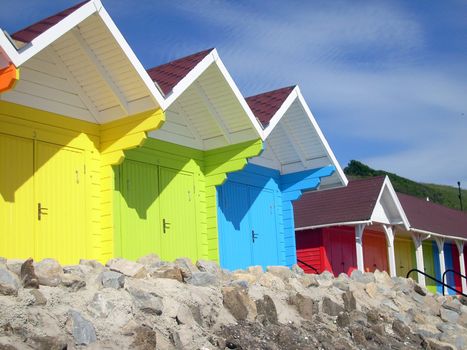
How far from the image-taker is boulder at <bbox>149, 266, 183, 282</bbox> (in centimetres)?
955

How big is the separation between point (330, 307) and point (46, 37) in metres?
5.87

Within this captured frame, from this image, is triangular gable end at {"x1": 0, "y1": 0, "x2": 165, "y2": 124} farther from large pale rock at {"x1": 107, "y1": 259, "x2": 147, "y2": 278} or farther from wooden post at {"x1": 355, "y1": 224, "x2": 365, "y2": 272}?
wooden post at {"x1": 355, "y1": 224, "x2": 365, "y2": 272}

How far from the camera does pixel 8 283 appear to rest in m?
7.30

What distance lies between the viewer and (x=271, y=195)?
1560 cm

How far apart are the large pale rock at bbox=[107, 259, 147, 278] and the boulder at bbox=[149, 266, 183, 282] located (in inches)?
11.4

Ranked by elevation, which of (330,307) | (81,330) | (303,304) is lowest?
(330,307)

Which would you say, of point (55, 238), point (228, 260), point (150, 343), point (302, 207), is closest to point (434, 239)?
point (302, 207)

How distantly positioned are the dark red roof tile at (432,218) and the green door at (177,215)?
12191mm

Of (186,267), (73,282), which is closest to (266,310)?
(186,267)

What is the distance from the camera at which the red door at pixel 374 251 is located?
2292 cm

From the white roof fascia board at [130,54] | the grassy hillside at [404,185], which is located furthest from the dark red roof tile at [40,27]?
the grassy hillside at [404,185]

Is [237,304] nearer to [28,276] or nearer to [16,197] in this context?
[28,276]

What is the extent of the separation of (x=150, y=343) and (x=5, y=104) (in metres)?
4.18

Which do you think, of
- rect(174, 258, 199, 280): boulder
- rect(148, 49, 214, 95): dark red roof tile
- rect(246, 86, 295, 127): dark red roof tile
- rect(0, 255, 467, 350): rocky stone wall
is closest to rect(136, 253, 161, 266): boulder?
rect(0, 255, 467, 350): rocky stone wall
